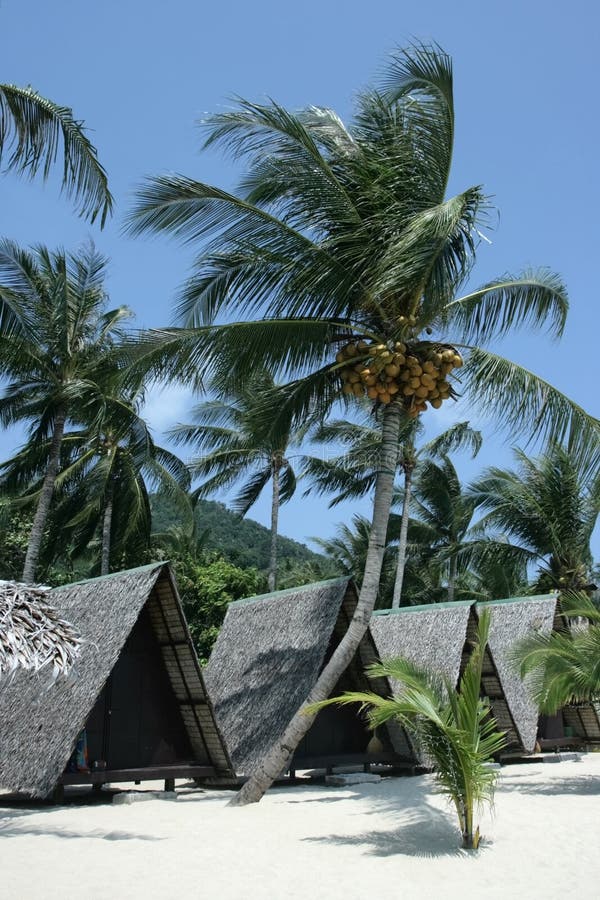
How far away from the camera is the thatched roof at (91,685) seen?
31.1 feet

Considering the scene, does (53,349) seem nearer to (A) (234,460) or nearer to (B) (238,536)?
(A) (234,460)

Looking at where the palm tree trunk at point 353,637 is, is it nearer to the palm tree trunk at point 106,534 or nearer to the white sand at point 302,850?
the white sand at point 302,850

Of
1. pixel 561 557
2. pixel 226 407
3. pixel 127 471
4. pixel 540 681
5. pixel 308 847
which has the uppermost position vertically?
pixel 226 407

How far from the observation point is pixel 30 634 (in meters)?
6.85

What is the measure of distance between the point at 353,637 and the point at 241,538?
38.8 metres

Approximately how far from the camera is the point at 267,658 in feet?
42.8

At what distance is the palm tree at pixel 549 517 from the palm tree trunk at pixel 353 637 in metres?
10.3

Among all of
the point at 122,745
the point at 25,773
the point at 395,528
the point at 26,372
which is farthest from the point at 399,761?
the point at 395,528

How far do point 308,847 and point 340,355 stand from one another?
5.44 metres

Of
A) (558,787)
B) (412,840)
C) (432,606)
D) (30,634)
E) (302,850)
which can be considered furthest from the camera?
(432,606)

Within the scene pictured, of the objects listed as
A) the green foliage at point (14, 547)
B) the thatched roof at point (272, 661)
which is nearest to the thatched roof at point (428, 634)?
the thatched roof at point (272, 661)

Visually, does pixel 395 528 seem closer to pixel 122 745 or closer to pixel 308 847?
pixel 122 745

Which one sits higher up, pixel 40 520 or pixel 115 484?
pixel 115 484

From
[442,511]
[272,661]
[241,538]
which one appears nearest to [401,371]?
[272,661]
